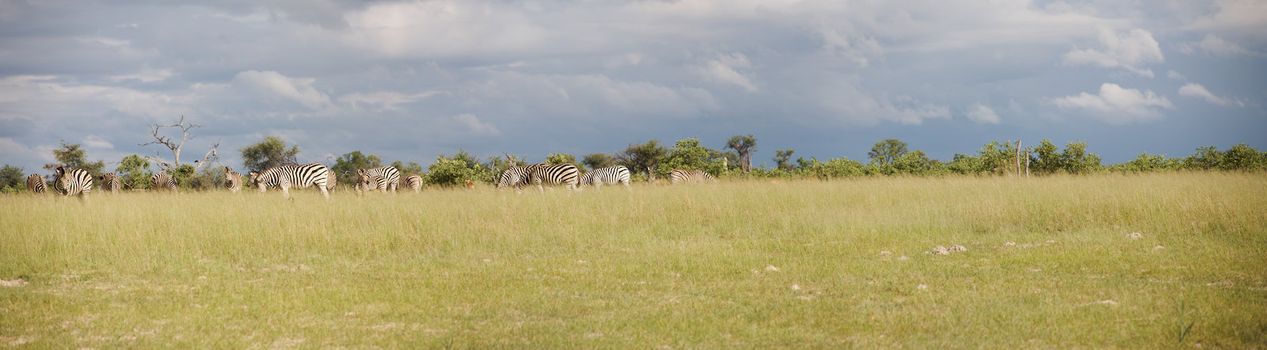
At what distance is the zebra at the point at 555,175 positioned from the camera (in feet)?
112

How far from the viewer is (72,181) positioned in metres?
27.6

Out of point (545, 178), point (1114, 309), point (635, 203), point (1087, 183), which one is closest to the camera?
point (1114, 309)

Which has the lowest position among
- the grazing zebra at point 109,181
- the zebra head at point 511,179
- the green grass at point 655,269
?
the green grass at point 655,269

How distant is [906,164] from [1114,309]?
3430cm

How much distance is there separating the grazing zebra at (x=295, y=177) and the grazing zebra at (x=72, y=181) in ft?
16.4

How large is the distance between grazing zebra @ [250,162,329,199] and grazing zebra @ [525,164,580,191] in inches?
268

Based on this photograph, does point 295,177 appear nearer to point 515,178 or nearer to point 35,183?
point 515,178

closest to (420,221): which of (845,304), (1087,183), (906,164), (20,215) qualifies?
(20,215)

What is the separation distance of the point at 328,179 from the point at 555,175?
751 cm

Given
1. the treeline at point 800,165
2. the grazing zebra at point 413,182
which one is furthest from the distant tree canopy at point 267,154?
the grazing zebra at point 413,182

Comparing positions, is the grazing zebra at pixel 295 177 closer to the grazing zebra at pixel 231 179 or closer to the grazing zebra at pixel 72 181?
the grazing zebra at pixel 231 179

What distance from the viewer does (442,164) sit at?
4500cm

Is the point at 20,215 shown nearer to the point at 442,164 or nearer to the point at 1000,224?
the point at 1000,224

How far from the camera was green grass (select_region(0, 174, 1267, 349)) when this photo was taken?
10133 mm
